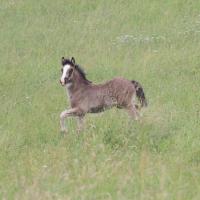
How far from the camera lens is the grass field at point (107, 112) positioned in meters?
8.59

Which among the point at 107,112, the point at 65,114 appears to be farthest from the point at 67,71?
the point at 107,112

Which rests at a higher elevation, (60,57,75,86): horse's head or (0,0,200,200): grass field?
(60,57,75,86): horse's head

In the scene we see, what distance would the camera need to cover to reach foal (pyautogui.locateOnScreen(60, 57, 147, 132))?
12.7 meters

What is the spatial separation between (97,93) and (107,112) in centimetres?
34

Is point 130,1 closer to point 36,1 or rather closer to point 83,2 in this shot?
point 83,2

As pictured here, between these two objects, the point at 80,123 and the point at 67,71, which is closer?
the point at 80,123

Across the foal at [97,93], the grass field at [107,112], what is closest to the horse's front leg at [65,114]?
the foal at [97,93]

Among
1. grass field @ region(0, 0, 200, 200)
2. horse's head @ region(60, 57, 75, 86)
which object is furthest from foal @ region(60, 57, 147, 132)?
grass field @ region(0, 0, 200, 200)

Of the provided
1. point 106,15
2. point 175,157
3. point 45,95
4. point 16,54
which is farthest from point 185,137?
point 106,15

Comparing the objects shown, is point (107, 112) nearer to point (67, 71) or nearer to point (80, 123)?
point (80, 123)

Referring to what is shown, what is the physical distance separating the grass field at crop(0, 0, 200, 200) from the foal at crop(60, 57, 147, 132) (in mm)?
181

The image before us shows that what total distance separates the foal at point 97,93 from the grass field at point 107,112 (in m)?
0.18

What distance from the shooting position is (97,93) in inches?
501

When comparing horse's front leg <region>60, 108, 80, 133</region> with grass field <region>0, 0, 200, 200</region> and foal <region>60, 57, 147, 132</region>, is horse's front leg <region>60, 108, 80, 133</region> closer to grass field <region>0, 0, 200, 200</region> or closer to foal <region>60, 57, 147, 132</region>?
foal <region>60, 57, 147, 132</region>
